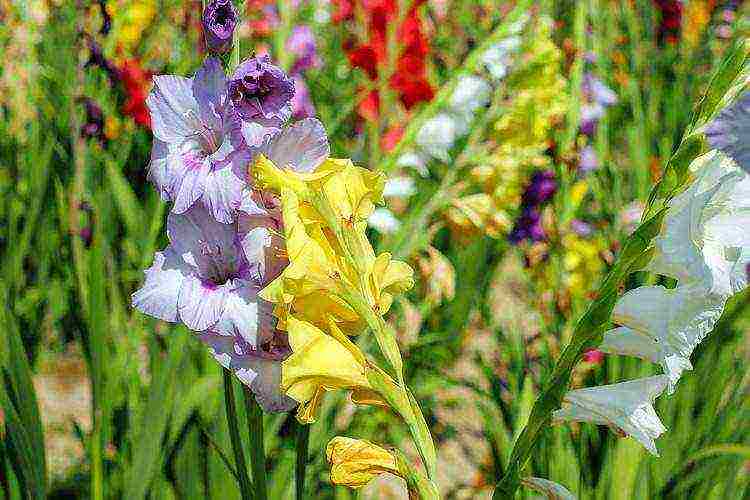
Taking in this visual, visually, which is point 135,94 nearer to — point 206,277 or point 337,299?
point 206,277

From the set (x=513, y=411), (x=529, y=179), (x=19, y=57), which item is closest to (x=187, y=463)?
(x=513, y=411)

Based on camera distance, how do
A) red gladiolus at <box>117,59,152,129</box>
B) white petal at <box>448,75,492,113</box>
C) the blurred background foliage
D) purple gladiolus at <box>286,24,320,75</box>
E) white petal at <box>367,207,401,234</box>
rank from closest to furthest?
the blurred background foliage → white petal at <box>367,207,401,234</box> → white petal at <box>448,75,492,113</box> → red gladiolus at <box>117,59,152,129</box> → purple gladiolus at <box>286,24,320,75</box>

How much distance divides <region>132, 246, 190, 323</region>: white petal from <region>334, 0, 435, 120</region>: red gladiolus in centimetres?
134

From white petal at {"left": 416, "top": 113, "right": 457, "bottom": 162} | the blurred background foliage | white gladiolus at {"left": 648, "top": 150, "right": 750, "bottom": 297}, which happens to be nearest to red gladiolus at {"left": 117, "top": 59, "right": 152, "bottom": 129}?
the blurred background foliage

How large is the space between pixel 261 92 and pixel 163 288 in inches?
6.7

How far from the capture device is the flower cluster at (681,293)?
0.54m

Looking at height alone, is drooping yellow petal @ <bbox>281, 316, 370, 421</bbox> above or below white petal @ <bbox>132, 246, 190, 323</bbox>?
below

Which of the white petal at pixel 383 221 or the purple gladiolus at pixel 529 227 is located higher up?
the white petal at pixel 383 221

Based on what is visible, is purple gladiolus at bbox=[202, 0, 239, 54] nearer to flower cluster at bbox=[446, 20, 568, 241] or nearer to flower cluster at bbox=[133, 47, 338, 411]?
flower cluster at bbox=[133, 47, 338, 411]

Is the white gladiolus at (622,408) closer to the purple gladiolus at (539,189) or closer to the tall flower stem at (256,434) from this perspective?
the tall flower stem at (256,434)

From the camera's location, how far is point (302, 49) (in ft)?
7.50

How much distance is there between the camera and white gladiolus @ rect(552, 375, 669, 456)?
589mm

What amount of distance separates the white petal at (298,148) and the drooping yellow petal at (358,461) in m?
0.21

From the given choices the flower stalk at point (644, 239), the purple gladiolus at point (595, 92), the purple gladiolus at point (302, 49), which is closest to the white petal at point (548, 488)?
the flower stalk at point (644, 239)
